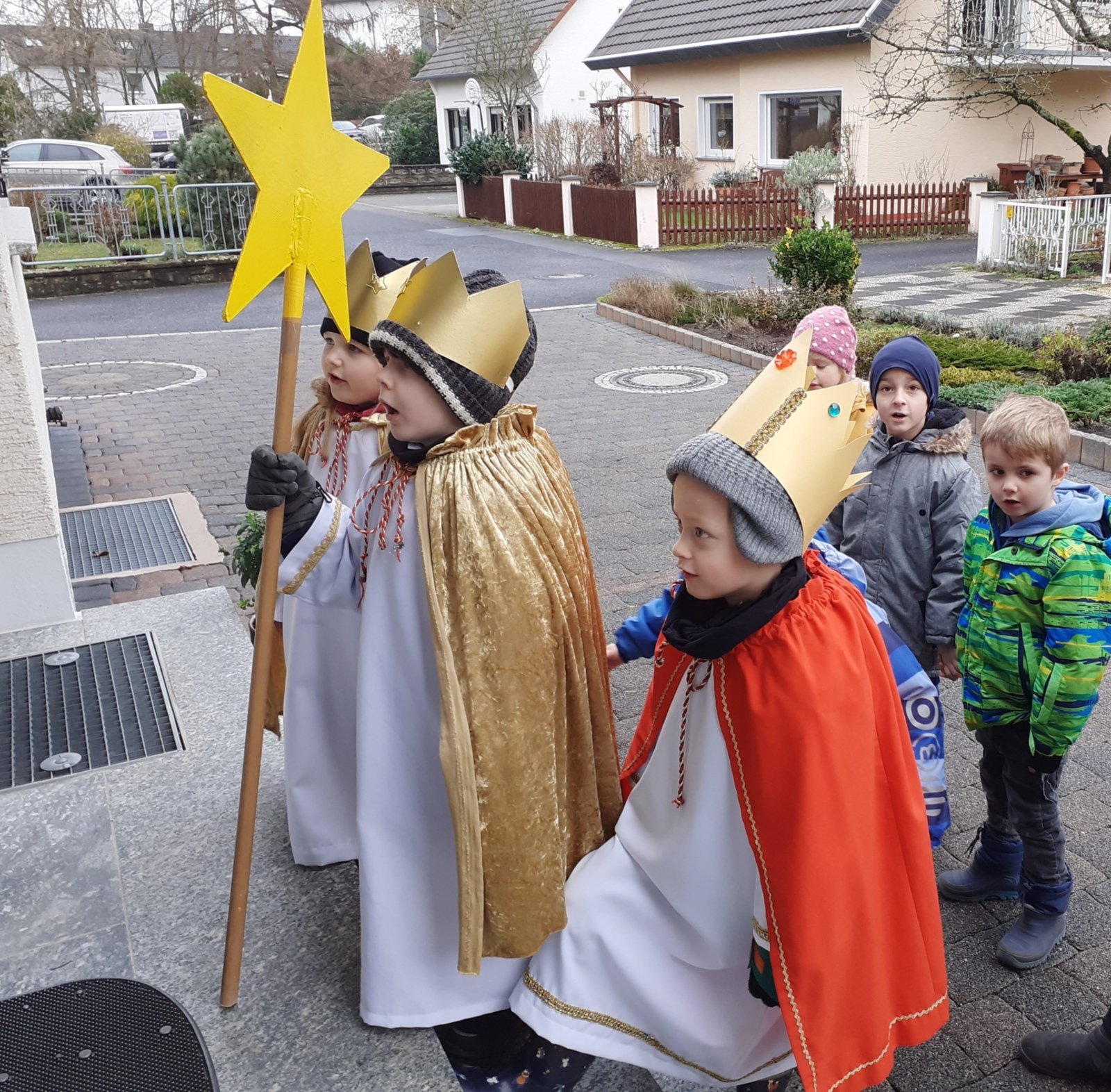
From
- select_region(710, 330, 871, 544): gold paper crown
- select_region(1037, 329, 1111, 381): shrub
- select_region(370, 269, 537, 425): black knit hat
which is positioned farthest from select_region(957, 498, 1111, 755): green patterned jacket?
select_region(1037, 329, 1111, 381): shrub

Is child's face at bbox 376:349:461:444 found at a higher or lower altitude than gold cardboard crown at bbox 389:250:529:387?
lower

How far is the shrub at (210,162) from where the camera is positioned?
1984 cm

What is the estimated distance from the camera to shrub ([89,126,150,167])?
Result: 30.3 metres

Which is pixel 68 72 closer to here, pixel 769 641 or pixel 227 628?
pixel 227 628

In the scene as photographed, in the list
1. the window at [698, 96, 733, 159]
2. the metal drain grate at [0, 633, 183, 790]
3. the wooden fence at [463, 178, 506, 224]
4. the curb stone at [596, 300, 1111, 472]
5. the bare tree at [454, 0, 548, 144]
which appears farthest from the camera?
the bare tree at [454, 0, 548, 144]

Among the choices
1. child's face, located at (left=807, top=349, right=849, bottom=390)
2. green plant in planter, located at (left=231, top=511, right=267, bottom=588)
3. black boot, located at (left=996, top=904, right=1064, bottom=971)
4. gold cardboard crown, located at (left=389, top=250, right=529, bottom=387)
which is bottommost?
black boot, located at (left=996, top=904, right=1064, bottom=971)

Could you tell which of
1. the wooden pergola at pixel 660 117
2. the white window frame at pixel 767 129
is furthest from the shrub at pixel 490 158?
the white window frame at pixel 767 129

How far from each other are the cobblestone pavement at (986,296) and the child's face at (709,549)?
451 inches

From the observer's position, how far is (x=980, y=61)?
787 inches

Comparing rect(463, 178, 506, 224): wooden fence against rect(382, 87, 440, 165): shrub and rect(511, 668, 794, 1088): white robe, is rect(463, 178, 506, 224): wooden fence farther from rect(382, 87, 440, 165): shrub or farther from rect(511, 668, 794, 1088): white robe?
rect(511, 668, 794, 1088): white robe

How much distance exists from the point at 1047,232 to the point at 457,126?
2828 centimetres

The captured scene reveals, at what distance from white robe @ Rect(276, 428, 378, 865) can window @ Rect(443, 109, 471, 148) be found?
3894cm

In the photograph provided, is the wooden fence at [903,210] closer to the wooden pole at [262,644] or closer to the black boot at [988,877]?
the black boot at [988,877]

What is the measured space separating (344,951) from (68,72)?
41559 millimetres
